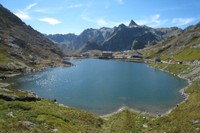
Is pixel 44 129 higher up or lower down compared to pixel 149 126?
higher up

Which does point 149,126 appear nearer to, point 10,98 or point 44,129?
point 44,129

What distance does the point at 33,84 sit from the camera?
147250 mm

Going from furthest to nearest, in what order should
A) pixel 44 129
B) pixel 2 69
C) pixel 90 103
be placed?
pixel 2 69 < pixel 90 103 < pixel 44 129

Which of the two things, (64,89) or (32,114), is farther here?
(64,89)

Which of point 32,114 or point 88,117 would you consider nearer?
point 32,114

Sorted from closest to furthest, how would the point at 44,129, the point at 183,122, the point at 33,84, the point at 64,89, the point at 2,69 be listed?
1. the point at 44,129
2. the point at 183,122
3. the point at 64,89
4. the point at 33,84
5. the point at 2,69

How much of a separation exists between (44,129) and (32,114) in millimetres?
7521

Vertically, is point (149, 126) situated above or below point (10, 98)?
below

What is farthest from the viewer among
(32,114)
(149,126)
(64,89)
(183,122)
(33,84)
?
(33,84)

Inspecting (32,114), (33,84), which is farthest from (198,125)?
(33,84)

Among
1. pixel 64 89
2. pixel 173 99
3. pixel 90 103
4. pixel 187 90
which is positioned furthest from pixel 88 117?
pixel 64 89

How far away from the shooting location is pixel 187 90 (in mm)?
110812

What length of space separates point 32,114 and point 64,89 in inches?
3456

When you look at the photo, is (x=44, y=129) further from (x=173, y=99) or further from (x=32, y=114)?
(x=173, y=99)
